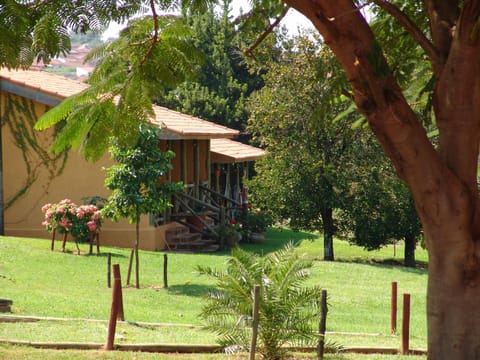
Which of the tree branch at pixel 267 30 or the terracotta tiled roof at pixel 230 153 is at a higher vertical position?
the terracotta tiled roof at pixel 230 153

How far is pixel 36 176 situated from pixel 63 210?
4.35 meters

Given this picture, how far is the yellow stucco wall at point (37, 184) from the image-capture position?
23.9 meters

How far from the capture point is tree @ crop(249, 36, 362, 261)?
82.6ft

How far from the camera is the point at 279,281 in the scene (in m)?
9.14

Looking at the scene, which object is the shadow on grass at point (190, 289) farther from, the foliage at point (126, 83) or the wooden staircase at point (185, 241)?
the foliage at point (126, 83)

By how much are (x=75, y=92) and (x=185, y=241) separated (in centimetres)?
578

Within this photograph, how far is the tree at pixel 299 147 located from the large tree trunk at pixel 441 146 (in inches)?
712

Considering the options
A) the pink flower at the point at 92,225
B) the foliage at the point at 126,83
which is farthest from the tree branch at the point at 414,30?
the pink flower at the point at 92,225

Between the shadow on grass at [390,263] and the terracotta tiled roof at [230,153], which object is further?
the terracotta tiled roof at [230,153]

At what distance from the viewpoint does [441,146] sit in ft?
22.1

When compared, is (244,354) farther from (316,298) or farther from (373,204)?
(373,204)

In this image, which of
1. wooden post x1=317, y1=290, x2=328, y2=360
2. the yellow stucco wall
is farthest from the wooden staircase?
wooden post x1=317, y1=290, x2=328, y2=360

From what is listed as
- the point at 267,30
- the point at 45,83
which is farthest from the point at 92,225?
the point at 267,30

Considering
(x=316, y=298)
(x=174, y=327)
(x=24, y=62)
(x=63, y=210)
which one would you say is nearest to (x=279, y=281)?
(x=316, y=298)
